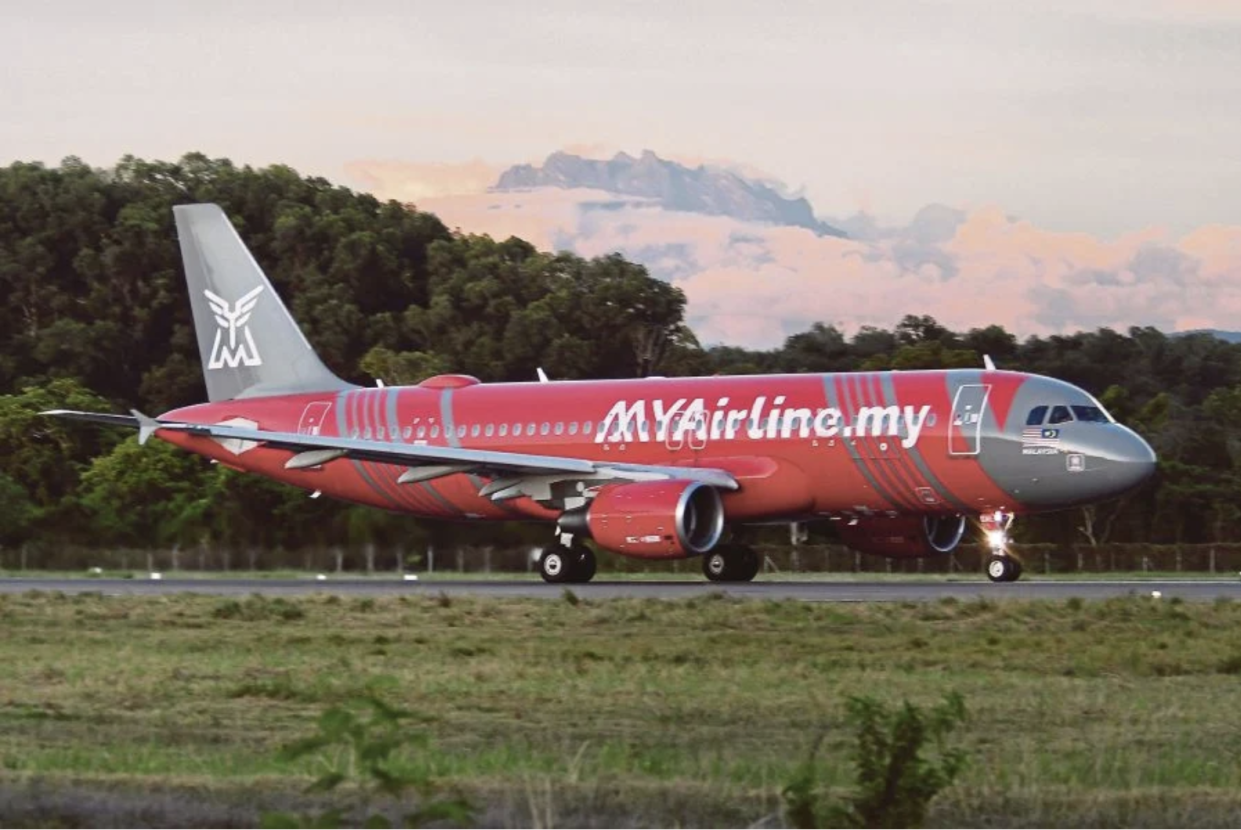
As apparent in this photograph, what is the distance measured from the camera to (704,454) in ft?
136

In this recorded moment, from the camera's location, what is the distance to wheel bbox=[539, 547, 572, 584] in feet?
138

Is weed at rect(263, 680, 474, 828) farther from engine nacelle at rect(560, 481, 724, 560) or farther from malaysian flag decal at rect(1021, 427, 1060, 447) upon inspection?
malaysian flag decal at rect(1021, 427, 1060, 447)

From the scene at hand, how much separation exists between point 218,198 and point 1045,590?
77.7 metres

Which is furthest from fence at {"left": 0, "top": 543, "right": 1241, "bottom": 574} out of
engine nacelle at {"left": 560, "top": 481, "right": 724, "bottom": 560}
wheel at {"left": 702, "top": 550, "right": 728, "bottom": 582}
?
engine nacelle at {"left": 560, "top": 481, "right": 724, "bottom": 560}

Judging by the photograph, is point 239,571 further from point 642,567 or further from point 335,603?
point 335,603

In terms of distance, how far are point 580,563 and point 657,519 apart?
396cm

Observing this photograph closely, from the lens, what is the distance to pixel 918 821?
11992 millimetres

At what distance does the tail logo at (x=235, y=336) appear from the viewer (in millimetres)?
50375

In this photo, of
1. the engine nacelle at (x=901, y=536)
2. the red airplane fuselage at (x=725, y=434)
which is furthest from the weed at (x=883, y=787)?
the engine nacelle at (x=901, y=536)

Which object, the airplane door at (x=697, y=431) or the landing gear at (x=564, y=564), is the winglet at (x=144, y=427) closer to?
the landing gear at (x=564, y=564)

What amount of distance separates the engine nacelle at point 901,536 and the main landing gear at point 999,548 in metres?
1.21

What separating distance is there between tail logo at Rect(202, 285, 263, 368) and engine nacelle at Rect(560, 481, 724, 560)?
42.3ft

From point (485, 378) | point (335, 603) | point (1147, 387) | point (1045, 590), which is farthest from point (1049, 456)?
point (1147, 387)

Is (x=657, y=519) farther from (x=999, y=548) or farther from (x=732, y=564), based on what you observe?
(x=999, y=548)
